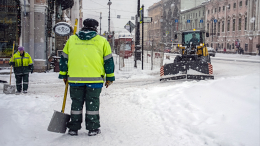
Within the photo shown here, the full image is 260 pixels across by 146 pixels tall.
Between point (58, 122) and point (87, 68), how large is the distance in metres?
0.96

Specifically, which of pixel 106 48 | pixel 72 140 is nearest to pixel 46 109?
pixel 72 140

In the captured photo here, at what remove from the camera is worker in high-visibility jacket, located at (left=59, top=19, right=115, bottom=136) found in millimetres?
4137

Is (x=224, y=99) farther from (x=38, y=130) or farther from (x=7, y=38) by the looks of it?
(x=7, y=38)

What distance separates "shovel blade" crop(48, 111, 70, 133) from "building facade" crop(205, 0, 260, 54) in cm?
4674

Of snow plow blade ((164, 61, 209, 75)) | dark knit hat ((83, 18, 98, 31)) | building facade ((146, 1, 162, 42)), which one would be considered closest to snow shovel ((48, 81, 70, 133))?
dark knit hat ((83, 18, 98, 31))

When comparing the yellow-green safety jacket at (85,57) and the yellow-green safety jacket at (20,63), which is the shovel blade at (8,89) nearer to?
the yellow-green safety jacket at (20,63)

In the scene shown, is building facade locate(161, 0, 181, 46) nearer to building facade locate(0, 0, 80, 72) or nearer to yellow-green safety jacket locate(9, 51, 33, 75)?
building facade locate(0, 0, 80, 72)

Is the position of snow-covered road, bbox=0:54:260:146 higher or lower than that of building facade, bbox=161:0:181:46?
lower

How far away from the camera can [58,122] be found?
423 cm

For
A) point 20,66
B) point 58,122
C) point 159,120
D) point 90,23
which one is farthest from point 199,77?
point 58,122

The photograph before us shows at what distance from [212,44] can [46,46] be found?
179 ft

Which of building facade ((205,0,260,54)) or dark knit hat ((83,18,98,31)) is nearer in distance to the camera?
dark knit hat ((83,18,98,31))

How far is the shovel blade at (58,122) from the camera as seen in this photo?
4160 millimetres

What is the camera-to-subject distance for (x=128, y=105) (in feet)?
22.8
